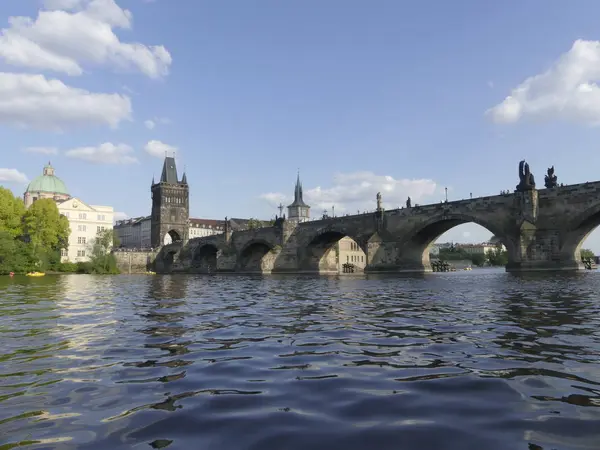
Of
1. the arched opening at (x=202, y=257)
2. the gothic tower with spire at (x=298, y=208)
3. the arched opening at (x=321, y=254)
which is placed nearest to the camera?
the arched opening at (x=321, y=254)

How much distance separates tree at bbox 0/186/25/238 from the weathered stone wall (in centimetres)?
3294

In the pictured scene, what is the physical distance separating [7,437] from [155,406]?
125 cm

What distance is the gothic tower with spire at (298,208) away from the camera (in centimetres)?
17250

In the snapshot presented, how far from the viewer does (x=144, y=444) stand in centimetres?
361

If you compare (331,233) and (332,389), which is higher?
(331,233)

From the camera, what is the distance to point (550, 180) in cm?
4509

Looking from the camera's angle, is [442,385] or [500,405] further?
[442,385]

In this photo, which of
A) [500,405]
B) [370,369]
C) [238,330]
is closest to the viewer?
[500,405]

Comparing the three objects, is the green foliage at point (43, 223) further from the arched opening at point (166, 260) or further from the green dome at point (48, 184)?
the green dome at point (48, 184)

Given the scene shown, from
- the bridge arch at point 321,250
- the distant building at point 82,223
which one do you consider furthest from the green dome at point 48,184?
the bridge arch at point 321,250

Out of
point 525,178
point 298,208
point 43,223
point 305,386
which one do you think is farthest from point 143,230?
point 305,386

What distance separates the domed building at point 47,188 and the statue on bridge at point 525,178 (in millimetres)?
111854

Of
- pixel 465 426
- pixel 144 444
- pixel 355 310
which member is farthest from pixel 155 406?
pixel 355 310

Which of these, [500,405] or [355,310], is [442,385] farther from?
[355,310]
